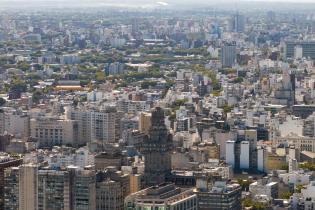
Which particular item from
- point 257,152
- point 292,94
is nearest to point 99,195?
point 257,152

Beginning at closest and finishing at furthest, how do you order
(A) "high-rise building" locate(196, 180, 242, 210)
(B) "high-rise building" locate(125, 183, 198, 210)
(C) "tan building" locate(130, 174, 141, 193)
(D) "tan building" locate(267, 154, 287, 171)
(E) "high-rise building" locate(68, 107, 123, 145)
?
(B) "high-rise building" locate(125, 183, 198, 210) → (A) "high-rise building" locate(196, 180, 242, 210) → (C) "tan building" locate(130, 174, 141, 193) → (D) "tan building" locate(267, 154, 287, 171) → (E) "high-rise building" locate(68, 107, 123, 145)

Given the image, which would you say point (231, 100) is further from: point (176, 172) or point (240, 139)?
point (176, 172)

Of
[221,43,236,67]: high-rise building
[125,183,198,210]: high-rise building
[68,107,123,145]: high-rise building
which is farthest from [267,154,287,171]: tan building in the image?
[221,43,236,67]: high-rise building

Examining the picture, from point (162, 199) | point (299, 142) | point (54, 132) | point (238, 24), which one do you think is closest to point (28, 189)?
point (162, 199)

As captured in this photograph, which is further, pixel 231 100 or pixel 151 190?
pixel 231 100

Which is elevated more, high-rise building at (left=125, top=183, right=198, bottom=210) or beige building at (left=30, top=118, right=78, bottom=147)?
high-rise building at (left=125, top=183, right=198, bottom=210)

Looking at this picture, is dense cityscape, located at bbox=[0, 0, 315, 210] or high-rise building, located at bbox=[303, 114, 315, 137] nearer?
dense cityscape, located at bbox=[0, 0, 315, 210]

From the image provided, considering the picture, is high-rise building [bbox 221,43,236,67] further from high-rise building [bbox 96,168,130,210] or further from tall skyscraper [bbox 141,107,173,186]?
high-rise building [bbox 96,168,130,210]

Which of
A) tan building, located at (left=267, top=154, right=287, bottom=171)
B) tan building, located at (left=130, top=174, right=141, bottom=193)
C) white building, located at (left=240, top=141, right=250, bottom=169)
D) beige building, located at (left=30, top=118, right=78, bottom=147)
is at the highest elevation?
tan building, located at (left=130, top=174, right=141, bottom=193)
